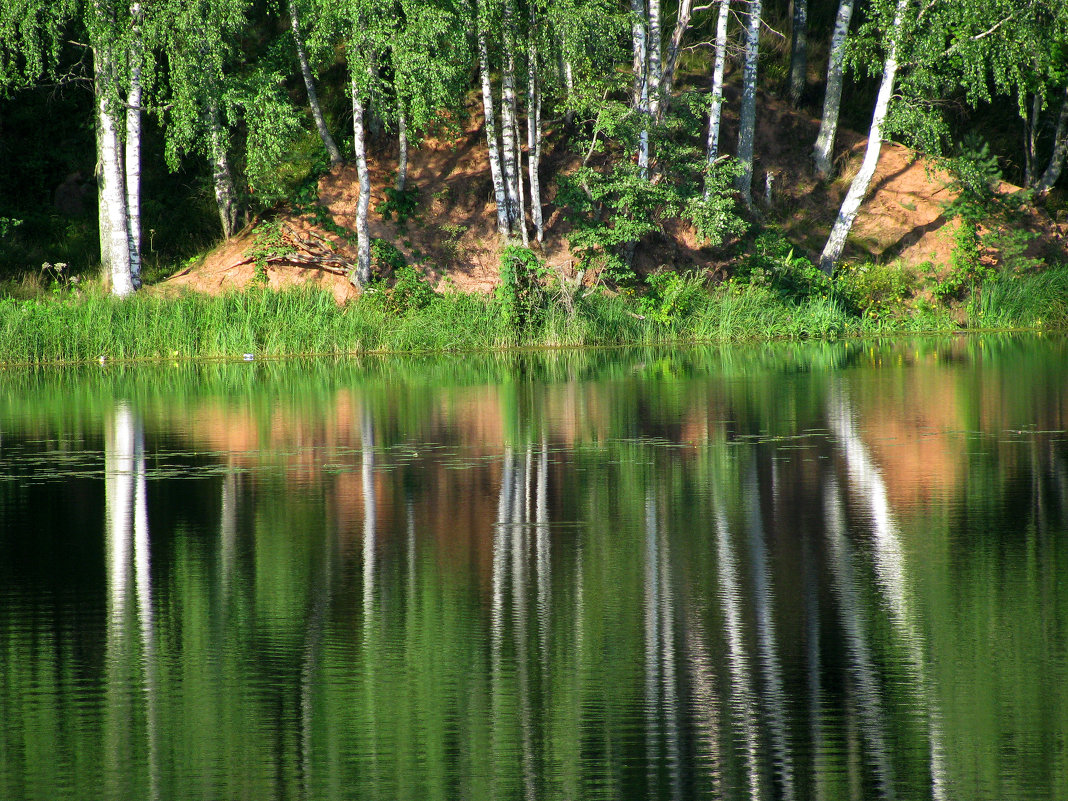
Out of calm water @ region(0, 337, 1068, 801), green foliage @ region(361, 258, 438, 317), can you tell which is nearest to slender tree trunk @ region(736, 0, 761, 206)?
green foliage @ region(361, 258, 438, 317)

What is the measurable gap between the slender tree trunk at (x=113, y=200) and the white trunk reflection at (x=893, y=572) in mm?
20271

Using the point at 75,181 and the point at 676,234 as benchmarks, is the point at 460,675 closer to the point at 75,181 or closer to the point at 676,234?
the point at 676,234

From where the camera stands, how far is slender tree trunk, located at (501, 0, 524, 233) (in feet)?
94.5

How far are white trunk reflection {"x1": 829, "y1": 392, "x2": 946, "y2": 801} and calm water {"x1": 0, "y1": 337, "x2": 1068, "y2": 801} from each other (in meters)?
0.02

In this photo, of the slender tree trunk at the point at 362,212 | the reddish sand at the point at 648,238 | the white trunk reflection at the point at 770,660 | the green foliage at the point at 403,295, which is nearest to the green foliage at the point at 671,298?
the reddish sand at the point at 648,238

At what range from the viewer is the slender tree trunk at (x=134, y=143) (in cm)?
2678

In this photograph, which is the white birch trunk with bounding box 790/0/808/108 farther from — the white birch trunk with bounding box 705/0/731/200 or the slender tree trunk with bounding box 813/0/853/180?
the white birch trunk with bounding box 705/0/731/200

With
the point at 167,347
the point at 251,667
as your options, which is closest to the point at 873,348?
the point at 167,347

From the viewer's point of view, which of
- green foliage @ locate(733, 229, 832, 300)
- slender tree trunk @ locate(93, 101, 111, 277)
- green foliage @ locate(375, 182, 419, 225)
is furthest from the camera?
green foliage @ locate(375, 182, 419, 225)

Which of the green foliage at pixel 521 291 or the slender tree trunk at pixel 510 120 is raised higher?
the slender tree trunk at pixel 510 120

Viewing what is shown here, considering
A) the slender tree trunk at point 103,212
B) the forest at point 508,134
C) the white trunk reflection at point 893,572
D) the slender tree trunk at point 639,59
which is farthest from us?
the slender tree trunk at point 639,59

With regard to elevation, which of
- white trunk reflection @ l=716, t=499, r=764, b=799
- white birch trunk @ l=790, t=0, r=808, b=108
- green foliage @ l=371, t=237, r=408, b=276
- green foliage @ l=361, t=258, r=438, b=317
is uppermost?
white birch trunk @ l=790, t=0, r=808, b=108

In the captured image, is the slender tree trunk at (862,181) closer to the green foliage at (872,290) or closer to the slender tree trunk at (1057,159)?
the green foliage at (872,290)

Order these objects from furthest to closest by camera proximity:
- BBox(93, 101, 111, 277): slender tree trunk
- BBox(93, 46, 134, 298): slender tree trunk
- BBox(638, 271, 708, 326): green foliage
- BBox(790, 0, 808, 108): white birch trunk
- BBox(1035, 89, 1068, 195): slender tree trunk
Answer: BBox(790, 0, 808, 108): white birch trunk < BBox(1035, 89, 1068, 195): slender tree trunk < BBox(638, 271, 708, 326): green foliage < BBox(93, 101, 111, 277): slender tree trunk < BBox(93, 46, 134, 298): slender tree trunk
